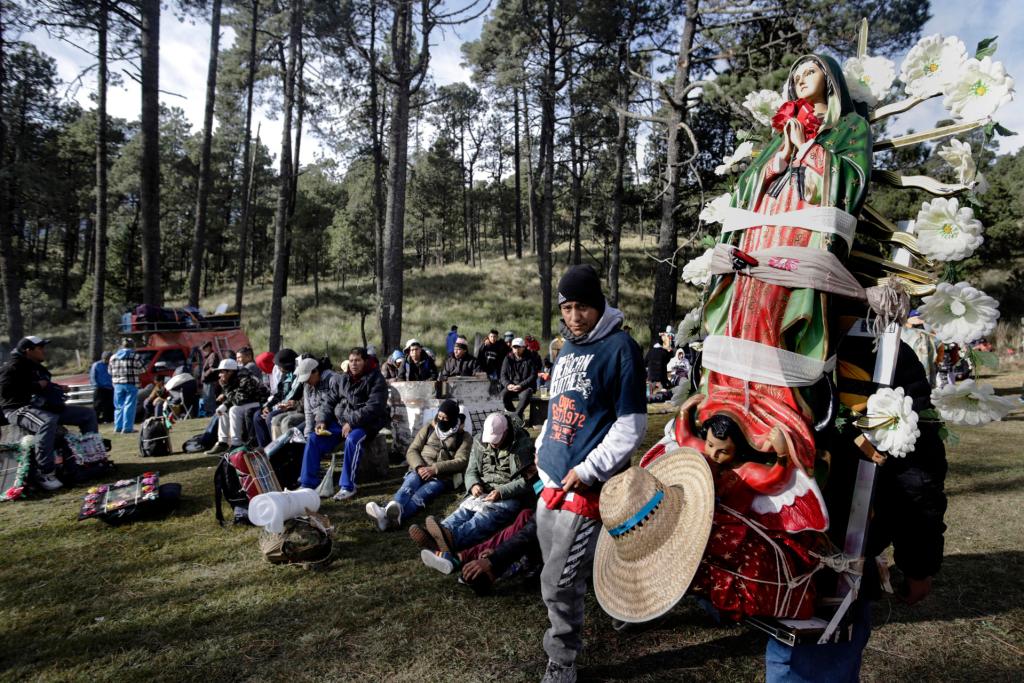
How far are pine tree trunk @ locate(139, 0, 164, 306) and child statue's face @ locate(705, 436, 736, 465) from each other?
545 inches

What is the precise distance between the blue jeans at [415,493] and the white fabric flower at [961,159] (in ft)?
16.1

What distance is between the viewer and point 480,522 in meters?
4.48

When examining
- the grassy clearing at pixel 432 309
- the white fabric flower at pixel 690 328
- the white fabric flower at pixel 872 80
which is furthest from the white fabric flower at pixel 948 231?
the grassy clearing at pixel 432 309

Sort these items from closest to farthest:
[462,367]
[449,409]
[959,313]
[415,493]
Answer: [959,313] < [415,493] < [449,409] < [462,367]

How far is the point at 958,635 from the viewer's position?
10.7 feet

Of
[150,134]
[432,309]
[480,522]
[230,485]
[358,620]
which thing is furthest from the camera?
[432,309]

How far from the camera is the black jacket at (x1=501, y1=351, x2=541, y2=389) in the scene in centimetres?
927

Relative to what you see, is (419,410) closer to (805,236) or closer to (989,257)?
(805,236)

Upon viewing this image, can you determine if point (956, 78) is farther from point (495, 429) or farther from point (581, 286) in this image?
point (495, 429)

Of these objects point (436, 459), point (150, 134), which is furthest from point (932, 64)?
point (150, 134)

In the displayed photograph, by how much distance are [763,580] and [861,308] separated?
94cm

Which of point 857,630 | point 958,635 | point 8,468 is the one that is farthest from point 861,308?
point 8,468

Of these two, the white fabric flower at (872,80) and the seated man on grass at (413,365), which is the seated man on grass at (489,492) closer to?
the white fabric flower at (872,80)

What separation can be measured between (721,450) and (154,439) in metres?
8.89
